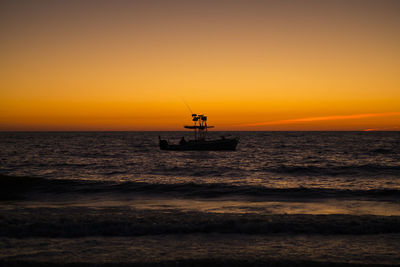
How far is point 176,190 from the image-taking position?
19734 mm

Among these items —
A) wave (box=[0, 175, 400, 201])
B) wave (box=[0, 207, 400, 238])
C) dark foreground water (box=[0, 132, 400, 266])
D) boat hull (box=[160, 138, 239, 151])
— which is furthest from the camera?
boat hull (box=[160, 138, 239, 151])

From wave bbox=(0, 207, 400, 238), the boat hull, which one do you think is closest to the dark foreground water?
wave bbox=(0, 207, 400, 238)

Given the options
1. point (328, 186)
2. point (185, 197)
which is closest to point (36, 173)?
point (185, 197)

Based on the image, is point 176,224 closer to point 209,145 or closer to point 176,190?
point 176,190

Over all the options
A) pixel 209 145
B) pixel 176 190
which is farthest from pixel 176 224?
pixel 209 145

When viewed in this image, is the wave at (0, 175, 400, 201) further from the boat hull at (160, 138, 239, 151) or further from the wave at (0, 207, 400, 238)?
the boat hull at (160, 138, 239, 151)

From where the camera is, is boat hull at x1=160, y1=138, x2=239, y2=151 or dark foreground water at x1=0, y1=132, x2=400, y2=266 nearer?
dark foreground water at x1=0, y1=132, x2=400, y2=266

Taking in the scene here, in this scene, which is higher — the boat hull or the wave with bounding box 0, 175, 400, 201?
the boat hull

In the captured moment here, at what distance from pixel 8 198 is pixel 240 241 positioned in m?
12.4

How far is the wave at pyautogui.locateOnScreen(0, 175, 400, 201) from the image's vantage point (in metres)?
17.8

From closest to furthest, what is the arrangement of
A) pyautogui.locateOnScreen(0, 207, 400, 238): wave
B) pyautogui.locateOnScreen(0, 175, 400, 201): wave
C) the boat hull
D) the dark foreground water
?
1. the dark foreground water
2. pyautogui.locateOnScreen(0, 207, 400, 238): wave
3. pyautogui.locateOnScreen(0, 175, 400, 201): wave
4. the boat hull

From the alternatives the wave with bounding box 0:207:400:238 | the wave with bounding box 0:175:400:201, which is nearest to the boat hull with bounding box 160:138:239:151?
the wave with bounding box 0:175:400:201

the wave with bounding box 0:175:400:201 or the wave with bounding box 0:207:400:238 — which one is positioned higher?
the wave with bounding box 0:207:400:238

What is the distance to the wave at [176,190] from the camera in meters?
17.8
